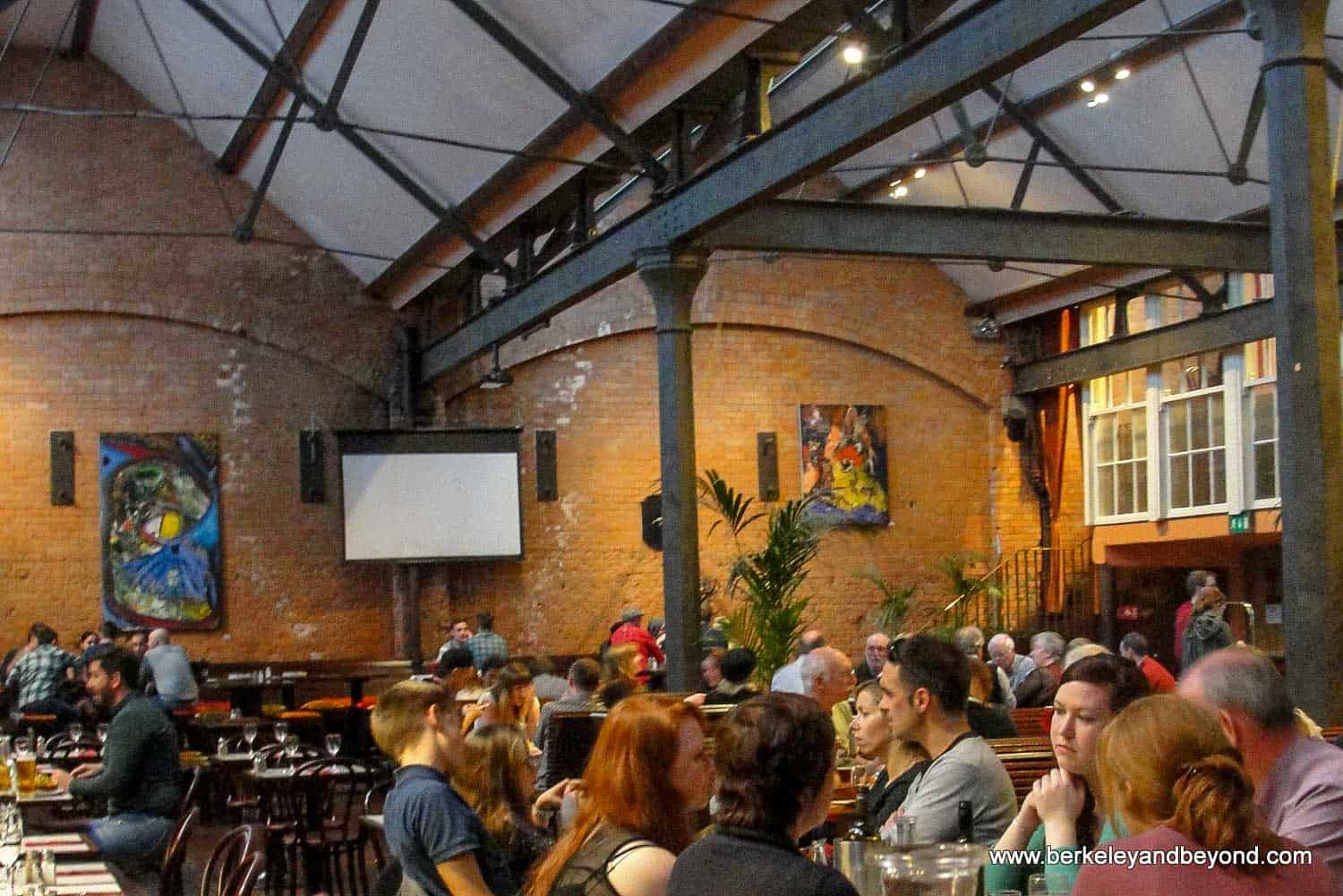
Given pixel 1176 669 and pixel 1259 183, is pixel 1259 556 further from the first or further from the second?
pixel 1259 183

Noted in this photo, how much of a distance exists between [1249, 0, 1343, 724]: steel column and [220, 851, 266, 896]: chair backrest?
3.54m

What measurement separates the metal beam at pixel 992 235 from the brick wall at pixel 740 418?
511 centimetres

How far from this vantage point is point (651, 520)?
15.3 metres

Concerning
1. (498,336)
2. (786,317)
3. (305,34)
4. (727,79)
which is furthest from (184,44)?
(786,317)

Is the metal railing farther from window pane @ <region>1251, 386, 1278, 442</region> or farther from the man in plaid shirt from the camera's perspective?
the man in plaid shirt

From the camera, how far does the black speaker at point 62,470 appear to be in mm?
13836

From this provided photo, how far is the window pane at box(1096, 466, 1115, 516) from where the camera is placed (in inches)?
627

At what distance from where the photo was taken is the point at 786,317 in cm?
1602

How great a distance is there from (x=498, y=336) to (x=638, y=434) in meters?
2.98

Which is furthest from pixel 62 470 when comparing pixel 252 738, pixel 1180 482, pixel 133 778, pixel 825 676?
pixel 1180 482

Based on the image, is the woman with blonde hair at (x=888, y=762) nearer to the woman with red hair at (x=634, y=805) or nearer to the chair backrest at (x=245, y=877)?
the woman with red hair at (x=634, y=805)

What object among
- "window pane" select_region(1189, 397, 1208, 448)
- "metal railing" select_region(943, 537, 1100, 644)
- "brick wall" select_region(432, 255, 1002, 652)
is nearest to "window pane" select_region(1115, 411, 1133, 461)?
"window pane" select_region(1189, 397, 1208, 448)

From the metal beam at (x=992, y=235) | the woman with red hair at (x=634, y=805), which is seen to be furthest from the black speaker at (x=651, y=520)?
the woman with red hair at (x=634, y=805)

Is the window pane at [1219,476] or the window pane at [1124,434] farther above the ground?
the window pane at [1124,434]
